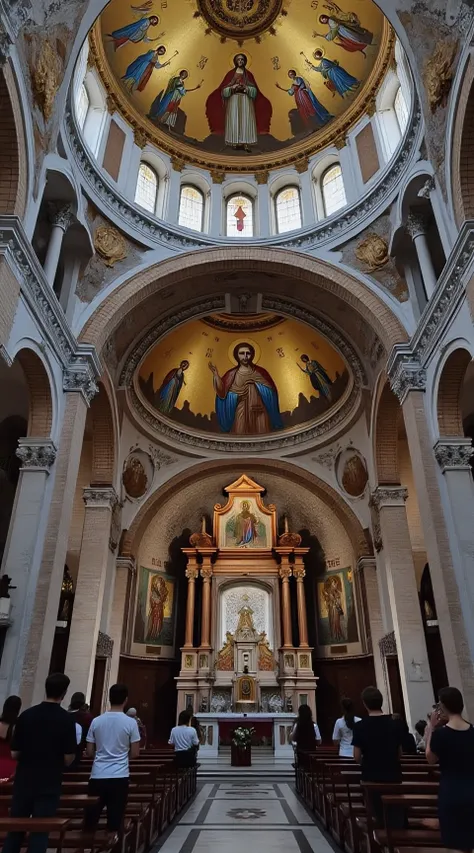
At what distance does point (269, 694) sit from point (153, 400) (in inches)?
437

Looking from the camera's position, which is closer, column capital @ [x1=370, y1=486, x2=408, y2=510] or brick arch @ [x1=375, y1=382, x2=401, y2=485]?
column capital @ [x1=370, y1=486, x2=408, y2=510]

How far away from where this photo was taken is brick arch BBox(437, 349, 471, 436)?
432 inches

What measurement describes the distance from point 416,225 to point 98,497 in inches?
445

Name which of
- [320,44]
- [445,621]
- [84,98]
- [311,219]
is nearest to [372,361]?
[311,219]

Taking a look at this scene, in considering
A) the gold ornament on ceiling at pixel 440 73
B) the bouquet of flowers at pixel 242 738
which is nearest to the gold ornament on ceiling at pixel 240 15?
the gold ornament on ceiling at pixel 440 73

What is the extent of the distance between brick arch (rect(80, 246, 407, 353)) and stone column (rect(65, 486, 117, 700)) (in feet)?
17.3

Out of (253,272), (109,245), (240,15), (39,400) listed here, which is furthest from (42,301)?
(240,15)

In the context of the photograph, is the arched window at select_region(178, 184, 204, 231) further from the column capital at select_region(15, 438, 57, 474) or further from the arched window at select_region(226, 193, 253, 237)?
the column capital at select_region(15, 438, 57, 474)

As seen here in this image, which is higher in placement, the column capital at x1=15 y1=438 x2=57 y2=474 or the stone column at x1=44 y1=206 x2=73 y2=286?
the stone column at x1=44 y1=206 x2=73 y2=286

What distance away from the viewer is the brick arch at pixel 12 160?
29.3 feet

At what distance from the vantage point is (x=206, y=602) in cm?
2019

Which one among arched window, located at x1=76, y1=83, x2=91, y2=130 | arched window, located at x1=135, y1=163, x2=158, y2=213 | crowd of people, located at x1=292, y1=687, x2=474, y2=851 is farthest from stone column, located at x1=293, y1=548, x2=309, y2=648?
arched window, located at x1=76, y1=83, x2=91, y2=130

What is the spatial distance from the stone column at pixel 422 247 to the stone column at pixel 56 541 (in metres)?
7.80

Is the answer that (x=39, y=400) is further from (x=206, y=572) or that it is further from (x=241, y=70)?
(x=241, y=70)
